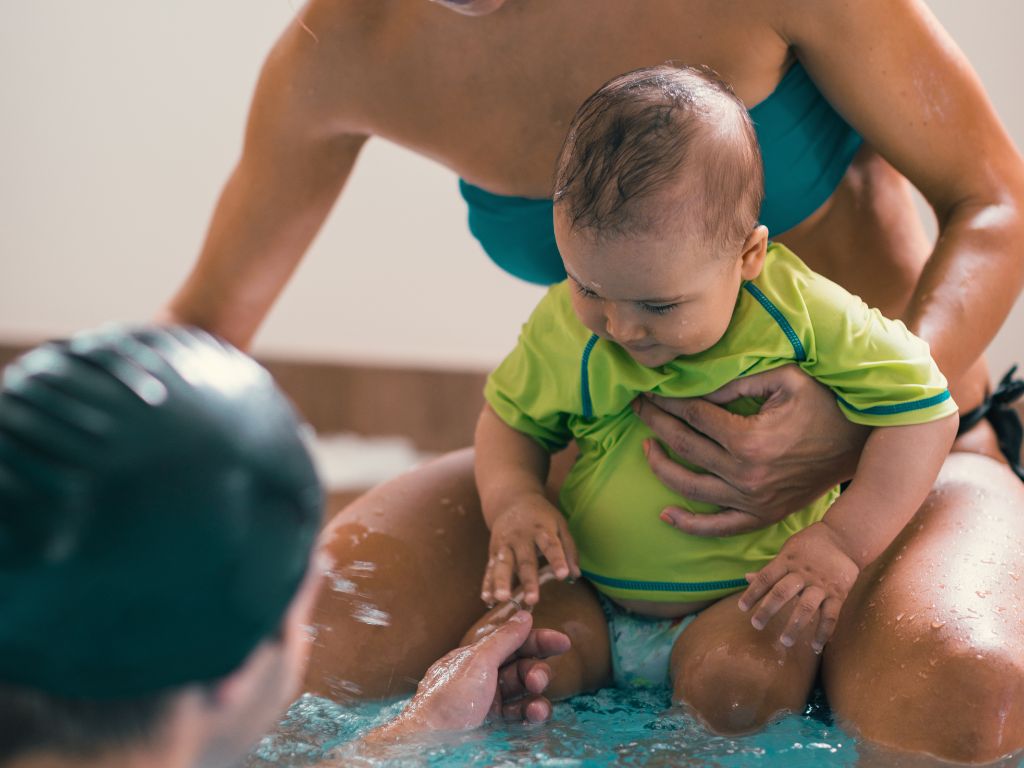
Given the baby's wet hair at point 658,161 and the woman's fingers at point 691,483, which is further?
the woman's fingers at point 691,483

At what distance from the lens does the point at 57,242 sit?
457 cm

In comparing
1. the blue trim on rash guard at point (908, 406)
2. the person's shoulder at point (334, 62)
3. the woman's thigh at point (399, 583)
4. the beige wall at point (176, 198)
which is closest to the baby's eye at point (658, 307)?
the blue trim on rash guard at point (908, 406)

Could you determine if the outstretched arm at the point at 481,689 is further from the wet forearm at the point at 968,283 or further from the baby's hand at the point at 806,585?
the wet forearm at the point at 968,283

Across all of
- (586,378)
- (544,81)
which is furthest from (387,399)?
(586,378)

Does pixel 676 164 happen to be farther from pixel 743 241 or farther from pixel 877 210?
pixel 877 210

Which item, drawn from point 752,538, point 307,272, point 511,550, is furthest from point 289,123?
point 307,272

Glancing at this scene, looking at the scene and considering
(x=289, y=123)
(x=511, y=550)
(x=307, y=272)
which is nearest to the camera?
(x=511, y=550)

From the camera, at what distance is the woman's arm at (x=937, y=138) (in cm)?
145

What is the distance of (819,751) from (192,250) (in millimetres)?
3631

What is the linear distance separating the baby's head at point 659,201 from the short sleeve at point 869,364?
0.38 ft

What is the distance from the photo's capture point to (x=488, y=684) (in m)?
1.27

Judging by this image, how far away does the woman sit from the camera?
1.26m

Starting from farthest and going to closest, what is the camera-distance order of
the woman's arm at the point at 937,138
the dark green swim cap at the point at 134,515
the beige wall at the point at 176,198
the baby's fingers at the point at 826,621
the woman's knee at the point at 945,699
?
the beige wall at the point at 176,198 → the woman's arm at the point at 937,138 → the baby's fingers at the point at 826,621 → the woman's knee at the point at 945,699 → the dark green swim cap at the point at 134,515

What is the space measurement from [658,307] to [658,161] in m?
0.15
